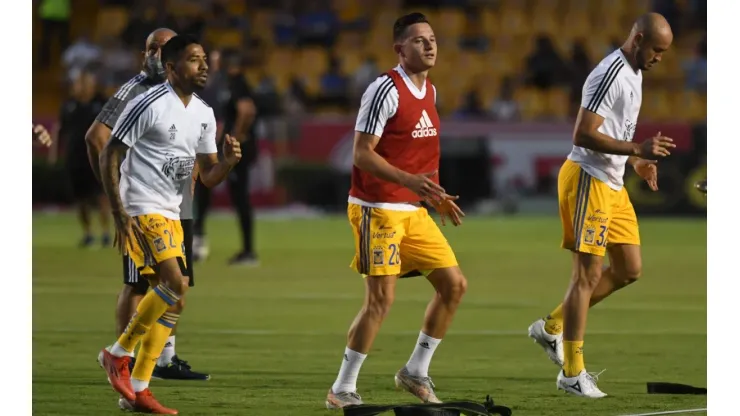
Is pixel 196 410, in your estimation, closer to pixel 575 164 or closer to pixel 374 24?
pixel 575 164

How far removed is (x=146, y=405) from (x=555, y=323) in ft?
9.60

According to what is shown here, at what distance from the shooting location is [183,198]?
28.2 ft

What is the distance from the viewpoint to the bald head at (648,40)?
8.28 metres

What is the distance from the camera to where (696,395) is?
836 centimetres

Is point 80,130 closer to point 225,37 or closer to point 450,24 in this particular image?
point 225,37

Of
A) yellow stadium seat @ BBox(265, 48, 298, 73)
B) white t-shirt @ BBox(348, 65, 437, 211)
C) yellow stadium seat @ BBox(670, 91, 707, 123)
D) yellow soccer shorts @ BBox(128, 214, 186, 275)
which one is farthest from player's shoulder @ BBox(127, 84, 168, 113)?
yellow stadium seat @ BBox(265, 48, 298, 73)

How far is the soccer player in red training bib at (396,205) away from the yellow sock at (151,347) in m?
0.99

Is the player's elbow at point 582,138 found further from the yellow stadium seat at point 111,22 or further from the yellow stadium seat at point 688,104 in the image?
the yellow stadium seat at point 111,22

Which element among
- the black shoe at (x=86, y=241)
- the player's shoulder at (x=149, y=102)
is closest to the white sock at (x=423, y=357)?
the player's shoulder at (x=149, y=102)

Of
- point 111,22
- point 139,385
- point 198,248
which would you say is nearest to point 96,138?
point 139,385

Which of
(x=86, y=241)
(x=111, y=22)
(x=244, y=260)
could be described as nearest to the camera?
(x=244, y=260)

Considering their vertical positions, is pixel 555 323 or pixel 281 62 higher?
pixel 281 62

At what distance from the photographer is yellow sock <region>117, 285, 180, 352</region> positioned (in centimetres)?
771
